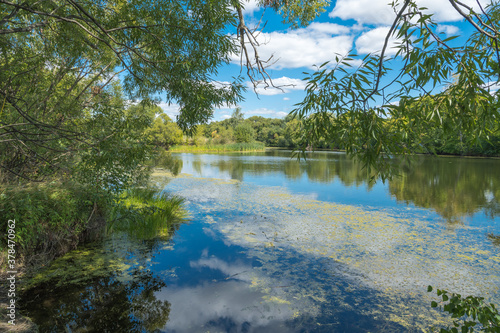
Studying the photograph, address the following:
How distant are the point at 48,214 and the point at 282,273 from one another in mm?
3450

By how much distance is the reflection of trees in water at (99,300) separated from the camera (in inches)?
123

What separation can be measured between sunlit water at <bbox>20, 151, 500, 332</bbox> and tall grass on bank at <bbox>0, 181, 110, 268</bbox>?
0.36 m

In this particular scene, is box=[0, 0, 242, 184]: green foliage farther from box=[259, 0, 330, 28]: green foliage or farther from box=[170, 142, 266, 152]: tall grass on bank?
box=[170, 142, 266, 152]: tall grass on bank

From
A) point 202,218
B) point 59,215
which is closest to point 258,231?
point 202,218

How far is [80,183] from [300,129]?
4035 mm

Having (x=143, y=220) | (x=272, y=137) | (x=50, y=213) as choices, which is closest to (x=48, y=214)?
(x=50, y=213)

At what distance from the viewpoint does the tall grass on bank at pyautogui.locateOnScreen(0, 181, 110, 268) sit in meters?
3.48

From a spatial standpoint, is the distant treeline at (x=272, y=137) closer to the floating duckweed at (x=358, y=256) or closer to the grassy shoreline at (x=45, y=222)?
the floating duckweed at (x=358, y=256)

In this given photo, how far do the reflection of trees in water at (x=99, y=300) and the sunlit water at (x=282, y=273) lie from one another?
0.5 inches

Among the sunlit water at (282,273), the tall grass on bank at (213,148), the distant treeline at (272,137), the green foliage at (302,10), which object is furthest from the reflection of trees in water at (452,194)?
the tall grass on bank at (213,148)

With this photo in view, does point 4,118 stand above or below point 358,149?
above

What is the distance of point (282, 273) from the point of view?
4.39 metres

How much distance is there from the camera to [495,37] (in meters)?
1.58

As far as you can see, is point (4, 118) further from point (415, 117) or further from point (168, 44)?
point (415, 117)
